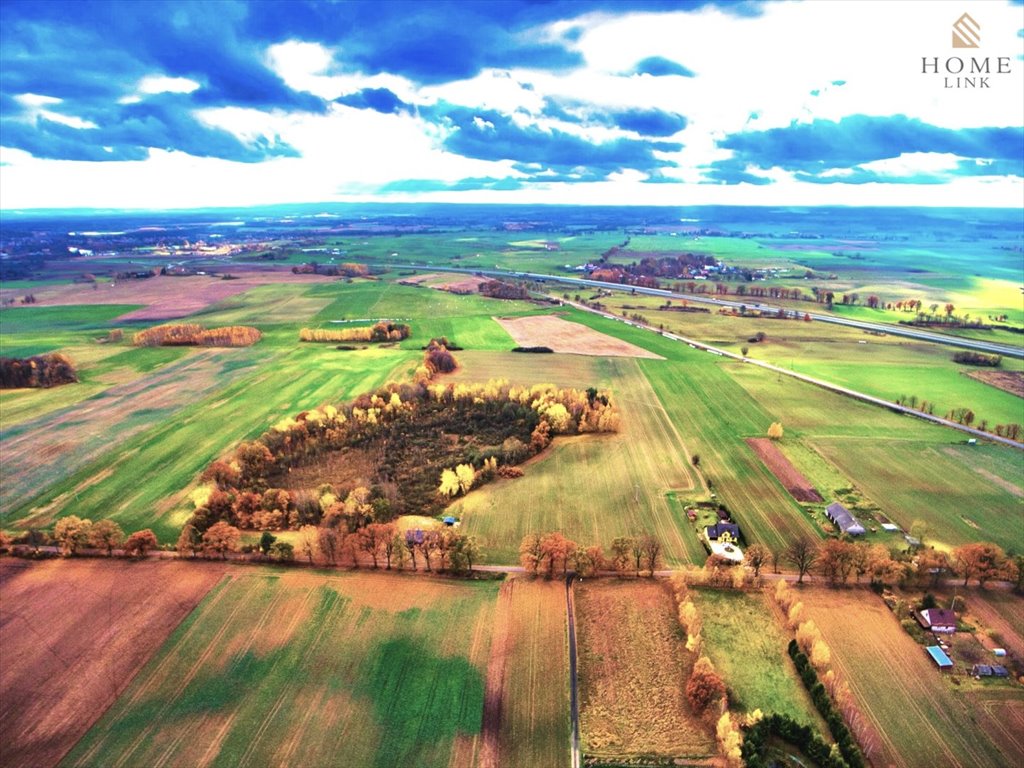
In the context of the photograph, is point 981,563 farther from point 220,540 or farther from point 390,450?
point 220,540

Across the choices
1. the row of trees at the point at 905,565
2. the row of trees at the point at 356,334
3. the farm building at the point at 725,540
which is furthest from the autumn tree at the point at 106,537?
the row of trees at the point at 356,334

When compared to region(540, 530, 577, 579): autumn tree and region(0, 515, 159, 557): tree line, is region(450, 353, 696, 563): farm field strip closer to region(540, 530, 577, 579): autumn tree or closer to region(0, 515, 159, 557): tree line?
region(540, 530, 577, 579): autumn tree

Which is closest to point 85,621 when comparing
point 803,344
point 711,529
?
point 711,529

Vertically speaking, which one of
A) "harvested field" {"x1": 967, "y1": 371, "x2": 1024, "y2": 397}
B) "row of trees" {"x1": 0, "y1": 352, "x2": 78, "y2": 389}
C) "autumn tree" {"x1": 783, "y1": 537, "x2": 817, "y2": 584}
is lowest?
"autumn tree" {"x1": 783, "y1": 537, "x2": 817, "y2": 584}

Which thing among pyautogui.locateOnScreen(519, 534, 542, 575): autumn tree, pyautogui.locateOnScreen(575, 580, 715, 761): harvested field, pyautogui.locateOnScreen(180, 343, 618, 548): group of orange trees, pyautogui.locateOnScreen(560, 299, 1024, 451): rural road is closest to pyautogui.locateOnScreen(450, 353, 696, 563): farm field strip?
pyautogui.locateOnScreen(519, 534, 542, 575): autumn tree

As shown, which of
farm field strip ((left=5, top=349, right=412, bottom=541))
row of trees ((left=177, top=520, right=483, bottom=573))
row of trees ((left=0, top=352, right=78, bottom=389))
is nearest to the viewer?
row of trees ((left=177, top=520, right=483, bottom=573))

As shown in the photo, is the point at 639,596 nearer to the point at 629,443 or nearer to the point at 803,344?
the point at 629,443

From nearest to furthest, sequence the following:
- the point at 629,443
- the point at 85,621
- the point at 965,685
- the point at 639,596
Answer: the point at 965,685
the point at 85,621
the point at 639,596
the point at 629,443
